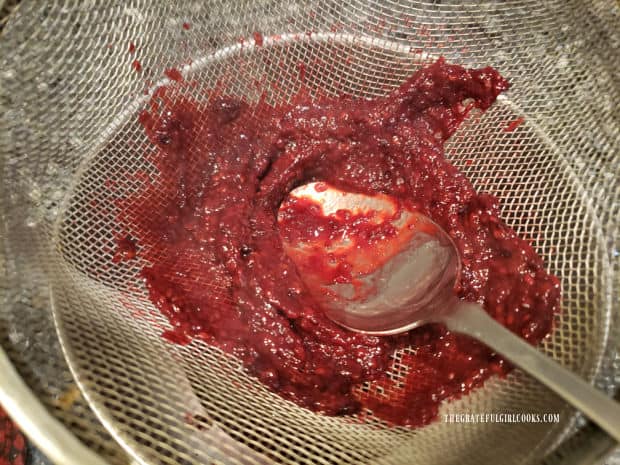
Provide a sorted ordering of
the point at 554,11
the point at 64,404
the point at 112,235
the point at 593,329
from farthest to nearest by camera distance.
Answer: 1. the point at 554,11
2. the point at 112,235
3. the point at 593,329
4. the point at 64,404

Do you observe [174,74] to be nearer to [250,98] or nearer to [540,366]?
[250,98]

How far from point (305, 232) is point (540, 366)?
0.69m

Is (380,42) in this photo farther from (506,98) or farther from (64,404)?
(64,404)

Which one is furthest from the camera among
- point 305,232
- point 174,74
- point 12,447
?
point 174,74

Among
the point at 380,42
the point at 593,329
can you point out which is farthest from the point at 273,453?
the point at 380,42

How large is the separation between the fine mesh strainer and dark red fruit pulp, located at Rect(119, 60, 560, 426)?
0.15ft

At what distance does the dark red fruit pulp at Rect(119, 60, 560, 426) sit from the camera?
3.99 feet

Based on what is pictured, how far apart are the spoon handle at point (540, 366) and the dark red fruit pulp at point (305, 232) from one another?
0.17 meters

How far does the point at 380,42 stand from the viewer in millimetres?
1527

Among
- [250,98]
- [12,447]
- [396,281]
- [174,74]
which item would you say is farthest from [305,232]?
[12,447]

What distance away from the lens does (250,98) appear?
1468 mm

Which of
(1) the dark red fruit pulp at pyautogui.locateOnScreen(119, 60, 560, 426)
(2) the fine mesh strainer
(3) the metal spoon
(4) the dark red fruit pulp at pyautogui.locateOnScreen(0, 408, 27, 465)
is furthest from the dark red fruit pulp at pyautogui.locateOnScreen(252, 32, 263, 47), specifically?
(4) the dark red fruit pulp at pyautogui.locateOnScreen(0, 408, 27, 465)

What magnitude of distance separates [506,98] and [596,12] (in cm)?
32

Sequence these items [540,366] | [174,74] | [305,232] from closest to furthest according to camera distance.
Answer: [540,366]
[305,232]
[174,74]
